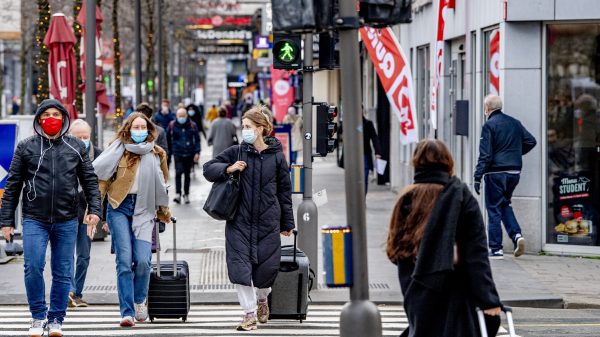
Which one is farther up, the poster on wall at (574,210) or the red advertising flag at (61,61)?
the red advertising flag at (61,61)

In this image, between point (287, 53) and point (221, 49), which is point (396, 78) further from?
point (221, 49)

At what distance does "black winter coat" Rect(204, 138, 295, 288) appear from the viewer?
10914 mm

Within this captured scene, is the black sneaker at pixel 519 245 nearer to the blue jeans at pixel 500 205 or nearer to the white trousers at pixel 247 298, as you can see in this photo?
the blue jeans at pixel 500 205

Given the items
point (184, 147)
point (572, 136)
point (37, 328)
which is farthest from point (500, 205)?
point (184, 147)

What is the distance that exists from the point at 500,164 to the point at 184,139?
33.4 ft

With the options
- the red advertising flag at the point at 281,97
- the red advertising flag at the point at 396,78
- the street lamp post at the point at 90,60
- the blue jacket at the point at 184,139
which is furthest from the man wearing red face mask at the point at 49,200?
the red advertising flag at the point at 281,97

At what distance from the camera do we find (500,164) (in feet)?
52.5

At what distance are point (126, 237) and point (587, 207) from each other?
24.2 ft

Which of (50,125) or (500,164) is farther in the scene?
(500,164)

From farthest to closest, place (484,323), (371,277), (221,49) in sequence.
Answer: (221,49) → (371,277) → (484,323)

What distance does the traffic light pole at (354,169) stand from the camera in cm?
751

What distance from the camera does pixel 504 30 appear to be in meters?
16.7

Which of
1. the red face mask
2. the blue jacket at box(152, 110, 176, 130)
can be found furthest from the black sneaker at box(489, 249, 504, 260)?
the blue jacket at box(152, 110, 176, 130)

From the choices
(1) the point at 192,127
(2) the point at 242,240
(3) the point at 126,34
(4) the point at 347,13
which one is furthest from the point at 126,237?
(3) the point at 126,34
